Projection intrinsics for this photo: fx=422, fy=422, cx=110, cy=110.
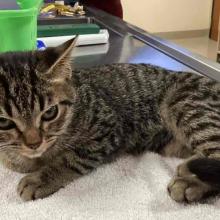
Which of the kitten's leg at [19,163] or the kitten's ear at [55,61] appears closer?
the kitten's ear at [55,61]

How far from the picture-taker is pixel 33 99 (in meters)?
0.90

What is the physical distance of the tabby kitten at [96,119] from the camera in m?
0.91

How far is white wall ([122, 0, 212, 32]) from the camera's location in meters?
4.25

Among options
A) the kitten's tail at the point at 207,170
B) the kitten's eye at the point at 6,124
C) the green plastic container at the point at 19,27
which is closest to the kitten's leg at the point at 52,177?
the kitten's eye at the point at 6,124

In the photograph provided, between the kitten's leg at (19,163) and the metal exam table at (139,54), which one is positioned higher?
the metal exam table at (139,54)

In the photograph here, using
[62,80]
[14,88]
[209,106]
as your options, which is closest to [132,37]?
[209,106]

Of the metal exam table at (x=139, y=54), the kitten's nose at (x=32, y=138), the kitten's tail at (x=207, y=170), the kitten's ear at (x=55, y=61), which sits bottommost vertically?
the kitten's tail at (x=207, y=170)

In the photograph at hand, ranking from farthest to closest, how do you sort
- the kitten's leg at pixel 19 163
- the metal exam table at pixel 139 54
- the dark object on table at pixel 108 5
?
the dark object on table at pixel 108 5 < the metal exam table at pixel 139 54 < the kitten's leg at pixel 19 163

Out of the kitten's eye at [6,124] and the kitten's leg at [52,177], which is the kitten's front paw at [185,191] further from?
the kitten's eye at [6,124]

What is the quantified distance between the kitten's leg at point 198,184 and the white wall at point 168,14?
11.2 feet

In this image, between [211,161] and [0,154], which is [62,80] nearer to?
[0,154]

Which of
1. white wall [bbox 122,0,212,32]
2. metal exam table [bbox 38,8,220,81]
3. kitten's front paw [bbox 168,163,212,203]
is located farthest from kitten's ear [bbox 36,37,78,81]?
white wall [bbox 122,0,212,32]

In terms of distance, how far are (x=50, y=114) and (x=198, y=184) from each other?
37 centimetres

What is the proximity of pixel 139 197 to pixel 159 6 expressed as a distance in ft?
12.0
